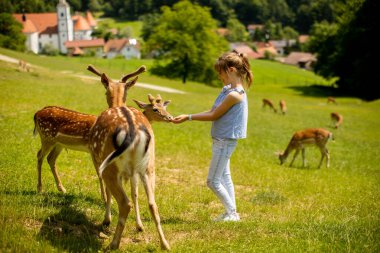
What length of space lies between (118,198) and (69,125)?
2.59 m

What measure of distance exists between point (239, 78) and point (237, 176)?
470 centimetres

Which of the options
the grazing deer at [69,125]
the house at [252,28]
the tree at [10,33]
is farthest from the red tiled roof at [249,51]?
the grazing deer at [69,125]

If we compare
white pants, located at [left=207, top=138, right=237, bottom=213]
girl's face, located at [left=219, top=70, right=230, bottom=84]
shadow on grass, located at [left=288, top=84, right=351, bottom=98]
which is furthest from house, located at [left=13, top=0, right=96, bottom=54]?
white pants, located at [left=207, top=138, right=237, bottom=213]

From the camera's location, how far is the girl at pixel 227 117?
663 centimetres

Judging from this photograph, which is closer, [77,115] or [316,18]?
[77,115]

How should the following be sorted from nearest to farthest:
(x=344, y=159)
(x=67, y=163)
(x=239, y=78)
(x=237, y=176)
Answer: (x=239, y=78)
(x=67, y=163)
(x=237, y=176)
(x=344, y=159)

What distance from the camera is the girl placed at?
21.8 ft

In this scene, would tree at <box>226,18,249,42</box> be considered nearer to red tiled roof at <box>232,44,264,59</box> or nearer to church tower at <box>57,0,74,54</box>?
red tiled roof at <box>232,44,264,59</box>

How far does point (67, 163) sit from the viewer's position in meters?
A: 10.0

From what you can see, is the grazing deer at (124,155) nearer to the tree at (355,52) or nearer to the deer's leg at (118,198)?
the deer's leg at (118,198)

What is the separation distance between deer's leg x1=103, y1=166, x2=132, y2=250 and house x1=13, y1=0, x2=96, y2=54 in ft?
113

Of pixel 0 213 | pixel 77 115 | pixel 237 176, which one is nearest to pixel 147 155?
pixel 0 213

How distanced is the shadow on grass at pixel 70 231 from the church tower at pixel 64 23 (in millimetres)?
33877

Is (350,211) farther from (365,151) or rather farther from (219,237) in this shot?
(365,151)
